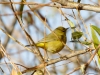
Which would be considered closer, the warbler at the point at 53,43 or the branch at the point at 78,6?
the branch at the point at 78,6

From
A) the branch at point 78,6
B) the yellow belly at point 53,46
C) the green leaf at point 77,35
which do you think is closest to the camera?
the branch at point 78,6

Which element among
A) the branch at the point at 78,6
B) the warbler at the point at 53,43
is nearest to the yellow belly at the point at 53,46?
the warbler at the point at 53,43

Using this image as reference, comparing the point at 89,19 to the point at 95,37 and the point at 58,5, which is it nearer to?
the point at 95,37

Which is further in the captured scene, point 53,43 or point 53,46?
point 53,43

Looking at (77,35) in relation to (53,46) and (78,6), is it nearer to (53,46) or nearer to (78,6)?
(78,6)

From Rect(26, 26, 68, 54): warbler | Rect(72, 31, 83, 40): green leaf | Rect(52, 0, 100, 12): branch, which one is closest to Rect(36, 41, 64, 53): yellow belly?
Rect(26, 26, 68, 54): warbler

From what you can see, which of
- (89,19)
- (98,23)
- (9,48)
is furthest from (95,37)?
(9,48)

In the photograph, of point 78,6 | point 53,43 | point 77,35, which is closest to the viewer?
point 78,6

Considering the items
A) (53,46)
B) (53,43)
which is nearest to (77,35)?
(53,46)

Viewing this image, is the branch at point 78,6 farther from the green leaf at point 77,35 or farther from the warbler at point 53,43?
the warbler at point 53,43

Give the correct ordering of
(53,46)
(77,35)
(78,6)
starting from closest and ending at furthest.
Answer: (78,6) → (77,35) → (53,46)

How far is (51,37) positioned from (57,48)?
293 millimetres

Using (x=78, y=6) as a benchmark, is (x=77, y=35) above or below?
below

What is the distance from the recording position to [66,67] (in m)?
3.26
